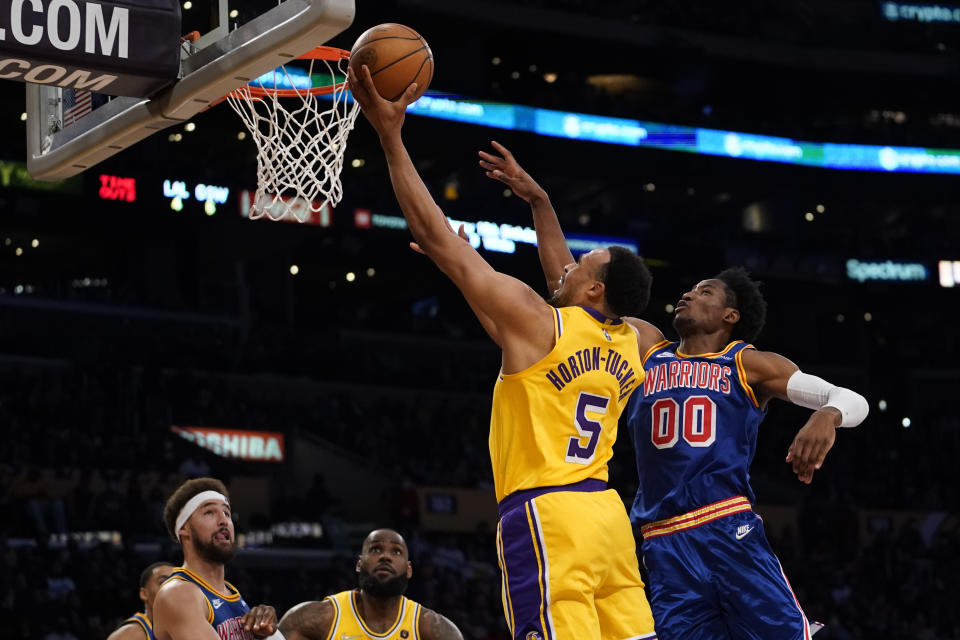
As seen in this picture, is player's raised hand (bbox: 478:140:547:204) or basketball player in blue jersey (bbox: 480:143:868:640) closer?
basketball player in blue jersey (bbox: 480:143:868:640)

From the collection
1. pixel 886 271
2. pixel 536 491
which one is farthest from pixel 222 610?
pixel 886 271

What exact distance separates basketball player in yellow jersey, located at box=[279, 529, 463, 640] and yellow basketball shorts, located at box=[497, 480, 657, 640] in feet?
6.55

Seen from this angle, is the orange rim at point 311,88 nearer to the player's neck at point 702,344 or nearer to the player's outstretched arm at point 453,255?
the player's outstretched arm at point 453,255

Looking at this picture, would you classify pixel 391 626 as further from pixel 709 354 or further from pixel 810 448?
pixel 810 448

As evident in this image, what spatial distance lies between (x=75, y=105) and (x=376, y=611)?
2892mm

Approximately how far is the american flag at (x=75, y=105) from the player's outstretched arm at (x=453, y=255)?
1.84 meters

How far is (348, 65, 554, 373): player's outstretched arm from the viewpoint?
4.58 m

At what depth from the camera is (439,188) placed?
26859 millimetres

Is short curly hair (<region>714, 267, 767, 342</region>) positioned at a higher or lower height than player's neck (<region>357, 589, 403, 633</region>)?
higher

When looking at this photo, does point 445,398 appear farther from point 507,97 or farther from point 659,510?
point 659,510

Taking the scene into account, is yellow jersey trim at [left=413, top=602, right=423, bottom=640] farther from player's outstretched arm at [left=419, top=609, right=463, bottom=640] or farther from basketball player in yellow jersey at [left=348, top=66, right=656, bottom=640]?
basketball player in yellow jersey at [left=348, top=66, right=656, bottom=640]

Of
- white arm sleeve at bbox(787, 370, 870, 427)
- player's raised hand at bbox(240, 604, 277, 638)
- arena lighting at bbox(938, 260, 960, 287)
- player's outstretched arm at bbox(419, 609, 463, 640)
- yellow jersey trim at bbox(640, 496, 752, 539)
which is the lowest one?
player's outstretched arm at bbox(419, 609, 463, 640)

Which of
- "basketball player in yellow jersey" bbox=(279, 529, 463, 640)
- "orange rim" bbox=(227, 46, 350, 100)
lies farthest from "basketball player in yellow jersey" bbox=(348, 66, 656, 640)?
"basketball player in yellow jersey" bbox=(279, 529, 463, 640)

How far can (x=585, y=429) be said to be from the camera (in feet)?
15.7
